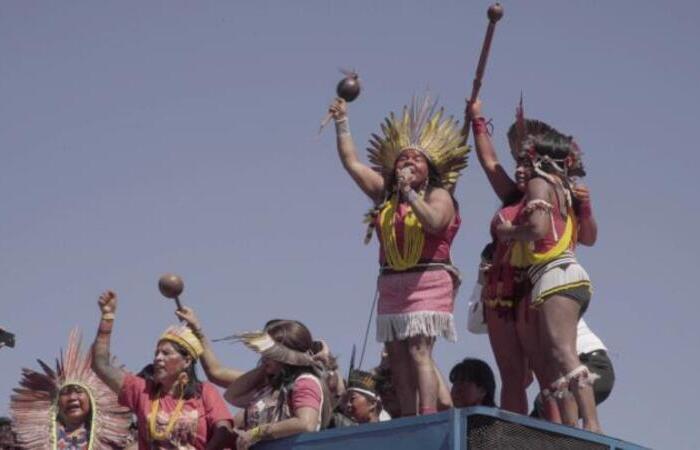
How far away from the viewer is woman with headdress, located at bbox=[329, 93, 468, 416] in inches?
304

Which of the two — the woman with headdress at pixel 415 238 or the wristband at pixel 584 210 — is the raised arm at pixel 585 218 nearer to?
the wristband at pixel 584 210

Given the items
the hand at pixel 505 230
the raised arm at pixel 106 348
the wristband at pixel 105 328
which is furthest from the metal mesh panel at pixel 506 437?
the wristband at pixel 105 328

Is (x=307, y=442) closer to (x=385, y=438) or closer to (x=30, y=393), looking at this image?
(x=385, y=438)

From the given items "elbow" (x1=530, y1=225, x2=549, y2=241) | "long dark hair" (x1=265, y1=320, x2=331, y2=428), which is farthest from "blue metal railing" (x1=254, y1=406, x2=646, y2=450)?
"elbow" (x1=530, y1=225, x2=549, y2=241)

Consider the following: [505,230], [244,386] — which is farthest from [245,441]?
[505,230]

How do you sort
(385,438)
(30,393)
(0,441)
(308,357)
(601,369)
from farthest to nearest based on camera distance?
(0,441)
(30,393)
(601,369)
(308,357)
(385,438)

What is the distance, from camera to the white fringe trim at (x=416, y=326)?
768 centimetres

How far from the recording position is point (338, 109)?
336 inches

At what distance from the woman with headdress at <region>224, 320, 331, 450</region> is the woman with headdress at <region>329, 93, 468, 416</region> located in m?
0.69

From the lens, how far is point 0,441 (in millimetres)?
8961

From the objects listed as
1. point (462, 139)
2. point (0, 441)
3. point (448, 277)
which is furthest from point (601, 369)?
point (0, 441)

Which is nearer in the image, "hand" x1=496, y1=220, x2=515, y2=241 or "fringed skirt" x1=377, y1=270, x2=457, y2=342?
"hand" x1=496, y1=220, x2=515, y2=241

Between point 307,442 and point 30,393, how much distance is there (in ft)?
7.74

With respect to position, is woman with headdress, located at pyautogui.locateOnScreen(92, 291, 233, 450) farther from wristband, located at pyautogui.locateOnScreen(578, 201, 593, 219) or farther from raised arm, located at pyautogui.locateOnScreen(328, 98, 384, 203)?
wristband, located at pyautogui.locateOnScreen(578, 201, 593, 219)
